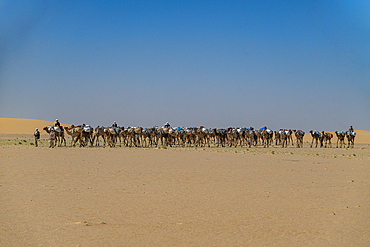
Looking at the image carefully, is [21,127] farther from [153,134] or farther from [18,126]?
[153,134]

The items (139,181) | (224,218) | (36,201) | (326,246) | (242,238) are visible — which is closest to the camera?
(326,246)

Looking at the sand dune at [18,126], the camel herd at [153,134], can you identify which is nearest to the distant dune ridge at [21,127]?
the sand dune at [18,126]

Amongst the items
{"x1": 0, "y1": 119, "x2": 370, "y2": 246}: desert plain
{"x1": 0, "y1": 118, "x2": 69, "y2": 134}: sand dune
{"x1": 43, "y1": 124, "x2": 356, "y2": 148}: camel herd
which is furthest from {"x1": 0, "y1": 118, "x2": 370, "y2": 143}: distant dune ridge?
{"x1": 0, "y1": 119, "x2": 370, "y2": 246}: desert plain

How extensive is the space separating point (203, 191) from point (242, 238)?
20.5ft

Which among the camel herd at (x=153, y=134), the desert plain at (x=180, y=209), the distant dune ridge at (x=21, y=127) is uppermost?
the distant dune ridge at (x=21, y=127)

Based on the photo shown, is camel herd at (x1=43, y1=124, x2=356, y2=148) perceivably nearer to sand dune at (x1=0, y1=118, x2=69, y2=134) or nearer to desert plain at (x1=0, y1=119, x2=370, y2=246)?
desert plain at (x1=0, y1=119, x2=370, y2=246)

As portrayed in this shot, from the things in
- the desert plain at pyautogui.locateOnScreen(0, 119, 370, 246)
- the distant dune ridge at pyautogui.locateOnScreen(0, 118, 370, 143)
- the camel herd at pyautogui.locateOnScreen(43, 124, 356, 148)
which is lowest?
the desert plain at pyautogui.locateOnScreen(0, 119, 370, 246)

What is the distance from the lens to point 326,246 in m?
7.95

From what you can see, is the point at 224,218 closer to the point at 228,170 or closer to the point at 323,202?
the point at 323,202

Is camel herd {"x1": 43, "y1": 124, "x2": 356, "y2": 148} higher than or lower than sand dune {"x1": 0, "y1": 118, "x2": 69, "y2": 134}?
lower

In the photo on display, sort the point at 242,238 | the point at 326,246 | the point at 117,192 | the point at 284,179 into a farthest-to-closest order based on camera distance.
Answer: the point at 284,179 → the point at 117,192 → the point at 242,238 → the point at 326,246

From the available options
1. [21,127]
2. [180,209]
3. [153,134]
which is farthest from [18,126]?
[180,209]

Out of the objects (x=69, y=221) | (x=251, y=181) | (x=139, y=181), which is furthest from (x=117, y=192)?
(x=251, y=181)

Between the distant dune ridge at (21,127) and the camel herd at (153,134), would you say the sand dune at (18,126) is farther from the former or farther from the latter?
the camel herd at (153,134)
